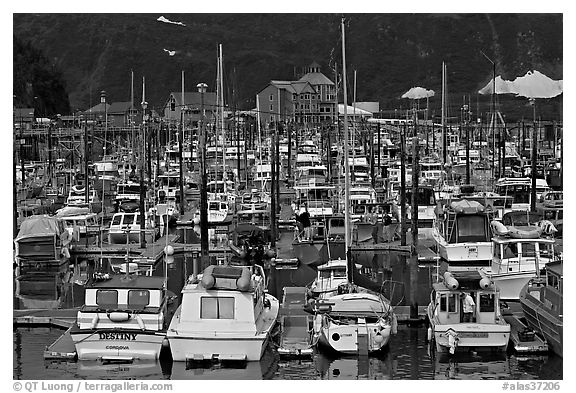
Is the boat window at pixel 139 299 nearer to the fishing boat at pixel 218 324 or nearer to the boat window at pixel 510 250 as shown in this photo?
the fishing boat at pixel 218 324

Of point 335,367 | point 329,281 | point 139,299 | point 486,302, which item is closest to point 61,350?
point 139,299

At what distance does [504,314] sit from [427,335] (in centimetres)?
306

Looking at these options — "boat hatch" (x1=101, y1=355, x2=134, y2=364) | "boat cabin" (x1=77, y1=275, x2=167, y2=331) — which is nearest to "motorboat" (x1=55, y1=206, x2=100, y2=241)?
"boat cabin" (x1=77, y1=275, x2=167, y2=331)

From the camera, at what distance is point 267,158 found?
85500 millimetres

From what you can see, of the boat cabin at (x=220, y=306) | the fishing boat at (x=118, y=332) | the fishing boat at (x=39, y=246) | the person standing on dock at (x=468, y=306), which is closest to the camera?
the boat cabin at (x=220, y=306)

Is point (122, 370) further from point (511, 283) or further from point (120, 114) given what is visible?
point (120, 114)

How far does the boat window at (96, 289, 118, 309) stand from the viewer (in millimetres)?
27906

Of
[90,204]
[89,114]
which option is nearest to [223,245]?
[90,204]

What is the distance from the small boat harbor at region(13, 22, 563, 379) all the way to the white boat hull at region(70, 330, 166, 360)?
0.12 ft

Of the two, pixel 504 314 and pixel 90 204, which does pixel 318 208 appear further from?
pixel 504 314

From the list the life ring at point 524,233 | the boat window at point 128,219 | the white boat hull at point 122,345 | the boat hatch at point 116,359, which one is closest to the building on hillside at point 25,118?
the boat window at point 128,219

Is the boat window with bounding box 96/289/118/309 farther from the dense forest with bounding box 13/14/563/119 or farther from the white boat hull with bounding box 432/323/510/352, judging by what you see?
the dense forest with bounding box 13/14/563/119

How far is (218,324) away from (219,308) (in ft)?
1.35

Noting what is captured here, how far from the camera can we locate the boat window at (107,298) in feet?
91.6
